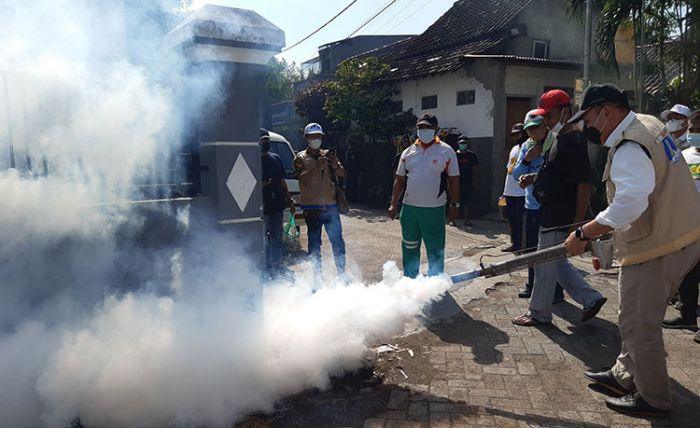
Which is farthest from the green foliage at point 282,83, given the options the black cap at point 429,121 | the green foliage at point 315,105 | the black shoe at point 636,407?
the black shoe at point 636,407

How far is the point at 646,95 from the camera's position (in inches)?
461

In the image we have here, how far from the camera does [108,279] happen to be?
369 cm

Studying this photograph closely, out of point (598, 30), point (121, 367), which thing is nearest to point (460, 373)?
point (121, 367)

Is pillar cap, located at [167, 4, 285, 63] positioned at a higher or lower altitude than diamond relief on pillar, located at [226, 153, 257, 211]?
higher

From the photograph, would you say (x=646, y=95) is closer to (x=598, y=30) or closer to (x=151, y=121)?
(x=598, y=30)

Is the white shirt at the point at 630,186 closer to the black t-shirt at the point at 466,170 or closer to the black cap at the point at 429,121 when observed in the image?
the black cap at the point at 429,121

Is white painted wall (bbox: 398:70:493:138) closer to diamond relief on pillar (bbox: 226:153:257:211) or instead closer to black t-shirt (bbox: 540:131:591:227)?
black t-shirt (bbox: 540:131:591:227)

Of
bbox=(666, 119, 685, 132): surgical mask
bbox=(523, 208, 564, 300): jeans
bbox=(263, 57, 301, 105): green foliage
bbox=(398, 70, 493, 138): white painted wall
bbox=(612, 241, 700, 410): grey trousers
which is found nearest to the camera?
bbox=(612, 241, 700, 410): grey trousers

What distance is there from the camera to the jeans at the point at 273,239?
21.6 ft

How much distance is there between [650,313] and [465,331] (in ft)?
5.93

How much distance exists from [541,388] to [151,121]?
3534 millimetres

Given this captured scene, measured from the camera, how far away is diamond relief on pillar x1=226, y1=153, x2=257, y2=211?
13.3 feet

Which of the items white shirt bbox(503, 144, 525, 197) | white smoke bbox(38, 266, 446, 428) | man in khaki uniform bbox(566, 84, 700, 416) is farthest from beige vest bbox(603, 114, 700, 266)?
white shirt bbox(503, 144, 525, 197)

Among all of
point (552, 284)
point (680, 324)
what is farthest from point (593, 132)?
point (680, 324)
